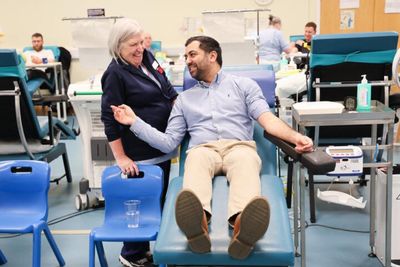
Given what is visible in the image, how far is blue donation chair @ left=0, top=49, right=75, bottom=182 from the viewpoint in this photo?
10.4 feet

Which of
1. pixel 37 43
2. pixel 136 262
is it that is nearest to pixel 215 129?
pixel 136 262

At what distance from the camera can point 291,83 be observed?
393 centimetres

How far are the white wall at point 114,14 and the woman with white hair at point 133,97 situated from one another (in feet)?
17.2


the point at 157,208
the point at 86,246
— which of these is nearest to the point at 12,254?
the point at 86,246

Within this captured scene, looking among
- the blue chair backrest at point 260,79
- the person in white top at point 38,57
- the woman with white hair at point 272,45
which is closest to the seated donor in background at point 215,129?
the blue chair backrest at point 260,79

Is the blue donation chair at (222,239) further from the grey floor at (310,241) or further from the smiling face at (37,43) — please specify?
the smiling face at (37,43)

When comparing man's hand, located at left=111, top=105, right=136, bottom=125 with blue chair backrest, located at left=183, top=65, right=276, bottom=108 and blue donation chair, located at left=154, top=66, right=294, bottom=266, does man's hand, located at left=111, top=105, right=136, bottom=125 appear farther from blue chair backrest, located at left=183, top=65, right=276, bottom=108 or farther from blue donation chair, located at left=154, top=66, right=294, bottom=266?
blue chair backrest, located at left=183, top=65, right=276, bottom=108

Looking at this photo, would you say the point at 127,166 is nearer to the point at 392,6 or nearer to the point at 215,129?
the point at 215,129

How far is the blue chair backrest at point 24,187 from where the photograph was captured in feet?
8.52

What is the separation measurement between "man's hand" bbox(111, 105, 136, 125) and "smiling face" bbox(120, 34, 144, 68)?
24 centimetres

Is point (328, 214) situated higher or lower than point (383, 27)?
lower

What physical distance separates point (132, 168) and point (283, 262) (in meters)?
0.98

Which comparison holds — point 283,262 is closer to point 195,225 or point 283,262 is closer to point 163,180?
point 195,225

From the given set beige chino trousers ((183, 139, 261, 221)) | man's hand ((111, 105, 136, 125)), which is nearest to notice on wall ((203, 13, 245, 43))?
beige chino trousers ((183, 139, 261, 221))
